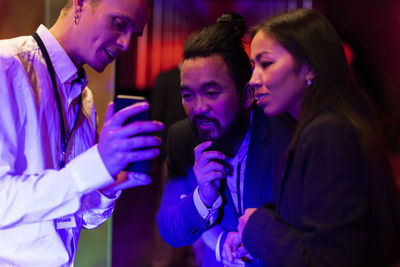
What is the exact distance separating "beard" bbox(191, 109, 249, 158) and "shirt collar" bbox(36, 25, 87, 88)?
57cm

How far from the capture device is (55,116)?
1.30 meters

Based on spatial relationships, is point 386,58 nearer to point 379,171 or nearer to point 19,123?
point 379,171

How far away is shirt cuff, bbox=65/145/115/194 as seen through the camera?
1.03 metres

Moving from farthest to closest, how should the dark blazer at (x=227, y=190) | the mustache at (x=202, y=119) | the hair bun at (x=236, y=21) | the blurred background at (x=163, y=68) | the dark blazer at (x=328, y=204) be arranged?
the blurred background at (x=163, y=68) < the hair bun at (x=236, y=21) < the mustache at (x=202, y=119) < the dark blazer at (x=227, y=190) < the dark blazer at (x=328, y=204)

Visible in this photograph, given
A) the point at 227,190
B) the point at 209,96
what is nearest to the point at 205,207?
the point at 227,190

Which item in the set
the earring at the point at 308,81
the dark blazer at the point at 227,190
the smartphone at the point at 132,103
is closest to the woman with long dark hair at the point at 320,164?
the earring at the point at 308,81

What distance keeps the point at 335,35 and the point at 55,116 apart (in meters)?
0.95

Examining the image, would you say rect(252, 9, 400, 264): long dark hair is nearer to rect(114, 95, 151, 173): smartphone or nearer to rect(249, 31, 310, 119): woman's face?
rect(249, 31, 310, 119): woman's face

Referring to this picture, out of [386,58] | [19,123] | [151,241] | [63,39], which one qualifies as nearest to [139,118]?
[19,123]

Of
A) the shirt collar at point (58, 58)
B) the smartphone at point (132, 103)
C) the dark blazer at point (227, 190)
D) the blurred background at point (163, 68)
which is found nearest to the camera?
the smartphone at point (132, 103)

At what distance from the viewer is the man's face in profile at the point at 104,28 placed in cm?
133

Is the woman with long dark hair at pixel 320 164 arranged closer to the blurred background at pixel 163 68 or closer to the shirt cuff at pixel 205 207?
the shirt cuff at pixel 205 207

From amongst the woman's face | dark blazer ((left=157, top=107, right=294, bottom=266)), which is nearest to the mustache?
dark blazer ((left=157, top=107, right=294, bottom=266))

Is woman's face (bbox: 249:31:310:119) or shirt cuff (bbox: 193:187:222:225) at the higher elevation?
woman's face (bbox: 249:31:310:119)
